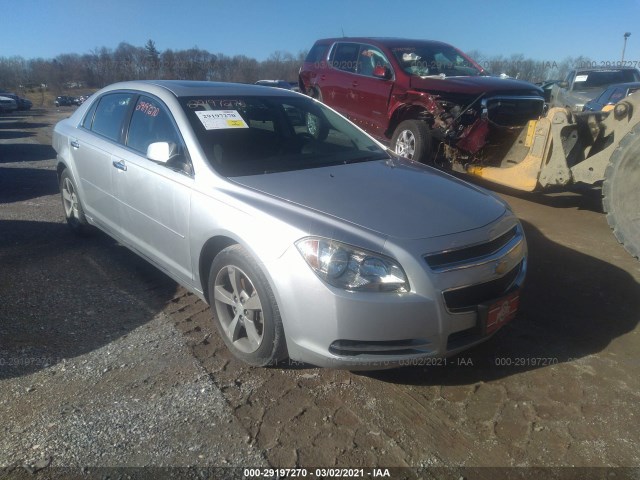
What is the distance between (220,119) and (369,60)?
529 centimetres

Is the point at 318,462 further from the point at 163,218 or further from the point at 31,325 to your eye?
the point at 31,325

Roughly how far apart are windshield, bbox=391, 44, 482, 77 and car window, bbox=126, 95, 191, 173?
15.1ft

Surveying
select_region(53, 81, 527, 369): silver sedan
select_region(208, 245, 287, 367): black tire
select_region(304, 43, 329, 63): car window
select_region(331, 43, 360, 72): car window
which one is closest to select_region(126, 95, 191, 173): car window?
select_region(53, 81, 527, 369): silver sedan

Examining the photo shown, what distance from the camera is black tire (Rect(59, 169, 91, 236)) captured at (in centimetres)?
500

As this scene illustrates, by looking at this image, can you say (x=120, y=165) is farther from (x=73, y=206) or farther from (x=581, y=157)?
(x=581, y=157)

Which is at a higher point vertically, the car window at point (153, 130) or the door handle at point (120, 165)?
the car window at point (153, 130)

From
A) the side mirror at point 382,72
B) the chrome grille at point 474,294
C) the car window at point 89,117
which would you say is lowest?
the chrome grille at point 474,294

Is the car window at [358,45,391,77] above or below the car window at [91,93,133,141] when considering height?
above

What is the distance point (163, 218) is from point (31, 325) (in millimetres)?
1190

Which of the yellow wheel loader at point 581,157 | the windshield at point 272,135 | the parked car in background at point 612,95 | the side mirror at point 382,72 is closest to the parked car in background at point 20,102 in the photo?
the side mirror at point 382,72

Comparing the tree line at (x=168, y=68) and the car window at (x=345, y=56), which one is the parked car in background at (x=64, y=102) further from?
the car window at (x=345, y=56)

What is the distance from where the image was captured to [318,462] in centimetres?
230

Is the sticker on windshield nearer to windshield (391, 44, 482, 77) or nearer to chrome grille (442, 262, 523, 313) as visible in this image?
chrome grille (442, 262, 523, 313)

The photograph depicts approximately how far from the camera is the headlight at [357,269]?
2.47m
